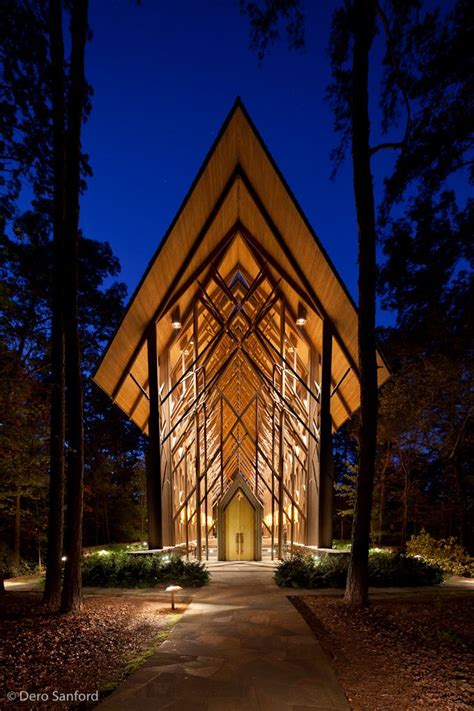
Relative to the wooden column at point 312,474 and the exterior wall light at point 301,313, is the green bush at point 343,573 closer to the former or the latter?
the wooden column at point 312,474

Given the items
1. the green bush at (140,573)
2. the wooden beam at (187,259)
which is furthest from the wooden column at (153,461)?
the green bush at (140,573)

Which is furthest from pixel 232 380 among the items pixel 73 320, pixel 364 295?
pixel 73 320

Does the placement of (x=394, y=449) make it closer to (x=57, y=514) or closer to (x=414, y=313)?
(x=414, y=313)

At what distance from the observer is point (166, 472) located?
1322 centimetres

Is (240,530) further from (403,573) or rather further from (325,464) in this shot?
(403,573)

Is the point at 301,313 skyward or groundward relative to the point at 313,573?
skyward

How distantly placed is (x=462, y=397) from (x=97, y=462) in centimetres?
1880

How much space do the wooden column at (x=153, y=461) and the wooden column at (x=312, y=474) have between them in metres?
4.43

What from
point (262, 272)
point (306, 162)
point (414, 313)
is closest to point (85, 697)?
point (262, 272)

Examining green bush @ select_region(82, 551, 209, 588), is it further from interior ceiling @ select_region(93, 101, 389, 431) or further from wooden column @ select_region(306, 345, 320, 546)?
interior ceiling @ select_region(93, 101, 389, 431)

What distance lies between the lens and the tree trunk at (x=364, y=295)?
6.99 m

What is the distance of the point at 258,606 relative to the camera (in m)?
7.29

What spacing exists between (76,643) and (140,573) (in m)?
4.53

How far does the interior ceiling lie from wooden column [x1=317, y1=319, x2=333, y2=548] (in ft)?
3.59
